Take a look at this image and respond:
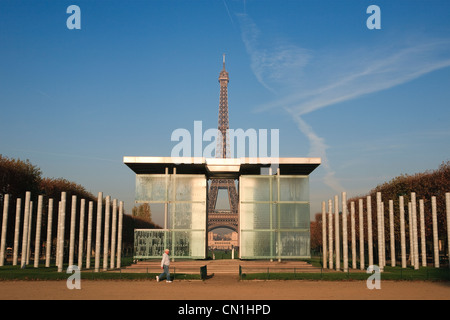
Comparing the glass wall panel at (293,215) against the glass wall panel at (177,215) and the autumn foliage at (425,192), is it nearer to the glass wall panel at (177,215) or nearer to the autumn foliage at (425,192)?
the glass wall panel at (177,215)

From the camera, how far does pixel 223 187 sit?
6565 inches

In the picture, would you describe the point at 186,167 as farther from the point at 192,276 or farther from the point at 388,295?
the point at 388,295

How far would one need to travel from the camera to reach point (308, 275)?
1258 inches

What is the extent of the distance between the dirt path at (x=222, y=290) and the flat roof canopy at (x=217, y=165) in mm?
12907

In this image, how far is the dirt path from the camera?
22327 mm

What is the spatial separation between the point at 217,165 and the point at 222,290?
20.2 meters

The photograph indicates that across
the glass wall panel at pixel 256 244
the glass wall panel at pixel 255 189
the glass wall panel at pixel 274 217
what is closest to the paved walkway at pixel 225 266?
the glass wall panel at pixel 256 244

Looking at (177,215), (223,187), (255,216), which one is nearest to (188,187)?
(177,215)

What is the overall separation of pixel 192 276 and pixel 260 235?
11.3 m

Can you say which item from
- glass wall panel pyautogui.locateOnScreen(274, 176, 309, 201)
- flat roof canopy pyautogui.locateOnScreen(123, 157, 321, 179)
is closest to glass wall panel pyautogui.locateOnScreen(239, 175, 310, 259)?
glass wall panel pyautogui.locateOnScreen(274, 176, 309, 201)

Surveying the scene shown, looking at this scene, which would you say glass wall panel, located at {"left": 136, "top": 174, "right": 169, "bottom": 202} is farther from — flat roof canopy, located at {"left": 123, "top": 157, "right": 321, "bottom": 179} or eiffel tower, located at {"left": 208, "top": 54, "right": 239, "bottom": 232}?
eiffel tower, located at {"left": 208, "top": 54, "right": 239, "bottom": 232}

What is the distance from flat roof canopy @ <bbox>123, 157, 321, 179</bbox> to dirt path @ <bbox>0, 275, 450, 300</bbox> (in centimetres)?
1291

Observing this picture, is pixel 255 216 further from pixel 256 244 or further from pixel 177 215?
pixel 177 215
